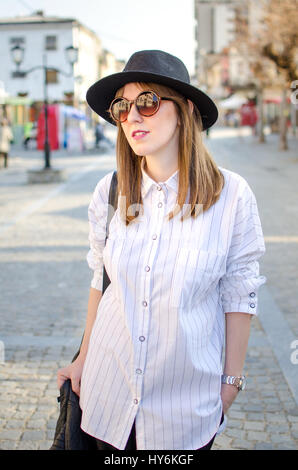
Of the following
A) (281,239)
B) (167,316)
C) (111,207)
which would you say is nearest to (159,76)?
(111,207)

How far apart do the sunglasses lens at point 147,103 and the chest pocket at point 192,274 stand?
43 cm

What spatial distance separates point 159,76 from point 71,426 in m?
1.10

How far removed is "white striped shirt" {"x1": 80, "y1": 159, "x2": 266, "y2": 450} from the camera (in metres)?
1.77

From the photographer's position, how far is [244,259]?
1.91 m

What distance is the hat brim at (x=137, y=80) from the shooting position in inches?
72.0

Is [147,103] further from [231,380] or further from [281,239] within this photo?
[281,239]

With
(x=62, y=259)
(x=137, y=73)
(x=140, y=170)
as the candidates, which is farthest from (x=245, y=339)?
(x=62, y=259)

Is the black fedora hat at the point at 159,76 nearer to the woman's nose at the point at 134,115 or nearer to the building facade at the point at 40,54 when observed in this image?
the woman's nose at the point at 134,115

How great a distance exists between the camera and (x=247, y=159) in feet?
73.5

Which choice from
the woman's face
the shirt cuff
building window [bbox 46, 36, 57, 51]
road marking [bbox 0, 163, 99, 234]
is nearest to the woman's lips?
the woman's face

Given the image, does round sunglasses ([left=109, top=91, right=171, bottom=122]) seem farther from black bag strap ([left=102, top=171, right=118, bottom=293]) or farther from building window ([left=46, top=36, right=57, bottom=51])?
building window ([left=46, top=36, right=57, bottom=51])

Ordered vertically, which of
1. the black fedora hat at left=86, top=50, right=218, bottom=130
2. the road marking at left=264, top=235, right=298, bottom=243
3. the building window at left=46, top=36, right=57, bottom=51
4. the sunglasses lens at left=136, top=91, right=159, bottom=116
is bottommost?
the road marking at left=264, top=235, right=298, bottom=243

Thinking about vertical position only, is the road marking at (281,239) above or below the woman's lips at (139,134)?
below

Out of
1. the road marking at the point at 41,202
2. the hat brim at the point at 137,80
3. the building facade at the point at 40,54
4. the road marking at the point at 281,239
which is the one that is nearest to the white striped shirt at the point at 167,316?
the hat brim at the point at 137,80
